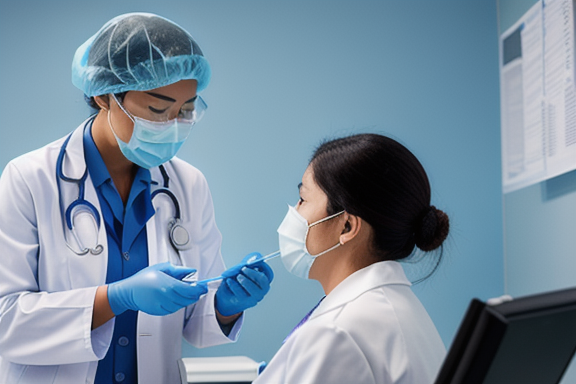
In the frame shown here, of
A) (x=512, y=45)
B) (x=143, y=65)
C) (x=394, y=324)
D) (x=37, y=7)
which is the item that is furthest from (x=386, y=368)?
(x=37, y=7)

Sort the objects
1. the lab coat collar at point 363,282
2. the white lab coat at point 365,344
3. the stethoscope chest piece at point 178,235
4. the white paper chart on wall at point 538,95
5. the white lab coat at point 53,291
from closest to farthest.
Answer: the white lab coat at point 365,344 → the lab coat collar at point 363,282 → the white lab coat at point 53,291 → the stethoscope chest piece at point 178,235 → the white paper chart on wall at point 538,95

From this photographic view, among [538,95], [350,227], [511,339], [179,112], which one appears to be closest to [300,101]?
[538,95]

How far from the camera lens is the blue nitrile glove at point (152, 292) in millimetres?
1424

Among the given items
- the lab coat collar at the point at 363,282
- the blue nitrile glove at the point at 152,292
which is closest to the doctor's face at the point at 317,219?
the lab coat collar at the point at 363,282

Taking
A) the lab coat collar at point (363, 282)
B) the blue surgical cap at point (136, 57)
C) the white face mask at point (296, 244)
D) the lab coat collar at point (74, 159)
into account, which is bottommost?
the lab coat collar at point (363, 282)

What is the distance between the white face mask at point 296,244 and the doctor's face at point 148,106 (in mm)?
398

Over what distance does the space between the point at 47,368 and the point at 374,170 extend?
853 millimetres

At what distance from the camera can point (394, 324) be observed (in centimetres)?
113

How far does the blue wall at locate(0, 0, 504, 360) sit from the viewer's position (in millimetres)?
2771

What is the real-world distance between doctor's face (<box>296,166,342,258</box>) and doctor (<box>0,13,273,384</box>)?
0.22m

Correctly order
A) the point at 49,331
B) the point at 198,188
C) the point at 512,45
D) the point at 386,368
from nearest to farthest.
→ the point at 386,368
the point at 49,331
the point at 198,188
the point at 512,45

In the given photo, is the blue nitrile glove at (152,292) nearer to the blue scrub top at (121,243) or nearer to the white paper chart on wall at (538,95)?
the blue scrub top at (121,243)

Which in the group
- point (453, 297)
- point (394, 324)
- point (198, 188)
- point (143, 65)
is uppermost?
point (143, 65)

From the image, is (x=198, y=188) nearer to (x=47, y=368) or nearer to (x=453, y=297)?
(x=47, y=368)
